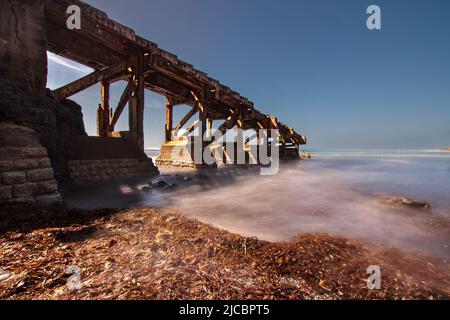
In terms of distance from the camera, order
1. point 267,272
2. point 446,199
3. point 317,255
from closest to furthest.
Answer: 1. point 267,272
2. point 317,255
3. point 446,199

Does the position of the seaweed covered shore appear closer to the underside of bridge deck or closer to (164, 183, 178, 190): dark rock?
(164, 183, 178, 190): dark rock

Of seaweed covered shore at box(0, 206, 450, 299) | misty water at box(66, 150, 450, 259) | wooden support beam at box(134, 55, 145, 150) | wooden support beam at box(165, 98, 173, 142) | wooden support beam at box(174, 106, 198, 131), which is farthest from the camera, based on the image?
wooden support beam at box(165, 98, 173, 142)

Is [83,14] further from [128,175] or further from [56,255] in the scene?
[56,255]

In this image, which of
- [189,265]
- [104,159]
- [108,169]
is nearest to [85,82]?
[104,159]

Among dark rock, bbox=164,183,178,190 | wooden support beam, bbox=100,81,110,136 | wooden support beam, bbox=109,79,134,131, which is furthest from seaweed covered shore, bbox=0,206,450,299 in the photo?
wooden support beam, bbox=100,81,110,136

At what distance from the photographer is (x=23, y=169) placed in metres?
3.86

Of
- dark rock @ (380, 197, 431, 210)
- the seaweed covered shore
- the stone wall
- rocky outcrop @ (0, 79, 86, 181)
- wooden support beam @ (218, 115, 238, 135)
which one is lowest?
dark rock @ (380, 197, 431, 210)

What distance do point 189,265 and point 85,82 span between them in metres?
8.85

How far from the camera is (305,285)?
1.77 metres

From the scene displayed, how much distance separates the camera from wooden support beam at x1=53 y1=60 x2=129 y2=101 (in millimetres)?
7056

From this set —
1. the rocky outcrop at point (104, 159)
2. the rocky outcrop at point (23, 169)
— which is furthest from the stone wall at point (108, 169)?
the rocky outcrop at point (23, 169)

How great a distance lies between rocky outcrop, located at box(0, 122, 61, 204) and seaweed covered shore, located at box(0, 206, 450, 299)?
2.88 feet

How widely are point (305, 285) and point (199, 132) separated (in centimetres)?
1110

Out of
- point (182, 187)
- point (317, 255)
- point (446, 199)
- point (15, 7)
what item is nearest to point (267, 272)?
point (317, 255)
